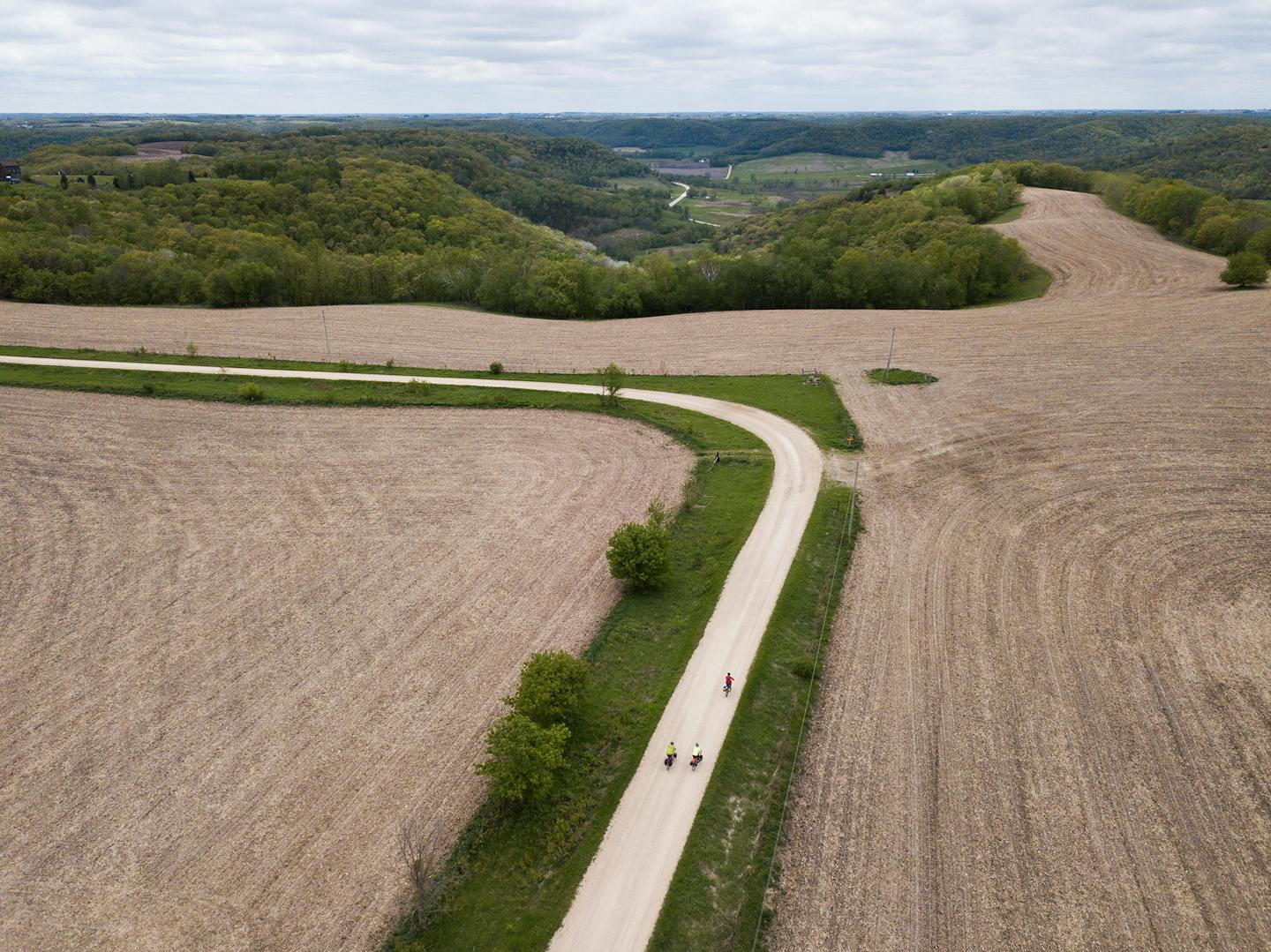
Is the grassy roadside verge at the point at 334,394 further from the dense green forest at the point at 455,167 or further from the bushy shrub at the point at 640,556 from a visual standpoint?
the dense green forest at the point at 455,167

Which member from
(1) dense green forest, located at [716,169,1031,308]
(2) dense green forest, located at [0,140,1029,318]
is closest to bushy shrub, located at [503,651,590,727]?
(2) dense green forest, located at [0,140,1029,318]

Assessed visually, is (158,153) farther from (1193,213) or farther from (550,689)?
(1193,213)

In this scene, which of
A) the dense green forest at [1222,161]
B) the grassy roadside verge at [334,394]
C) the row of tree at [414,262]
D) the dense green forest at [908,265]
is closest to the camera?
the grassy roadside verge at [334,394]

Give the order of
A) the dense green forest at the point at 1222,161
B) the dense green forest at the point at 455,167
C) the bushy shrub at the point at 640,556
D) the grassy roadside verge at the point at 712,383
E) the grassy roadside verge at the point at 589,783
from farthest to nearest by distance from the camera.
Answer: the dense green forest at the point at 455,167, the dense green forest at the point at 1222,161, the grassy roadside verge at the point at 712,383, the bushy shrub at the point at 640,556, the grassy roadside verge at the point at 589,783

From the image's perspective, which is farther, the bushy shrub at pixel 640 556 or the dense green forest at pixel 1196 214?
the dense green forest at pixel 1196 214

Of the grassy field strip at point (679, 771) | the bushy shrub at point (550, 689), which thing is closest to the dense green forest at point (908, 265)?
the grassy field strip at point (679, 771)
